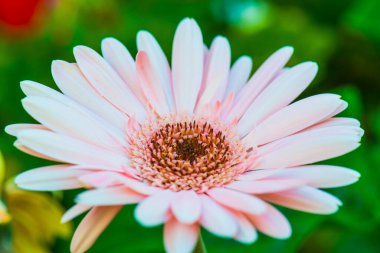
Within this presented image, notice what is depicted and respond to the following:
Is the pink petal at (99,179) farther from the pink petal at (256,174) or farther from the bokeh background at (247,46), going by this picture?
the bokeh background at (247,46)

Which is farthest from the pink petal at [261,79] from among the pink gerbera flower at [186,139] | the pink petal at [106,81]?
the pink petal at [106,81]

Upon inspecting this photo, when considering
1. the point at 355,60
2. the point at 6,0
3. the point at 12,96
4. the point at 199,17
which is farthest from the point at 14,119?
the point at 355,60

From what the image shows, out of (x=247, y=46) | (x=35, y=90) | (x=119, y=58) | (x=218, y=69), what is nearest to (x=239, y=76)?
(x=218, y=69)

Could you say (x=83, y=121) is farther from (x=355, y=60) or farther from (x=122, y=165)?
(x=355, y=60)

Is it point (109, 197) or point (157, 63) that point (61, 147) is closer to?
point (109, 197)

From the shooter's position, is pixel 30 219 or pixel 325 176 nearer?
pixel 325 176
